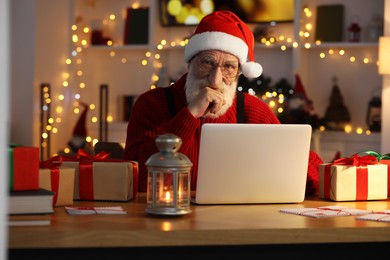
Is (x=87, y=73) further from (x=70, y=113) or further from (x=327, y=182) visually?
(x=327, y=182)

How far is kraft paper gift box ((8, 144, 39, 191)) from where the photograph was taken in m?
1.95

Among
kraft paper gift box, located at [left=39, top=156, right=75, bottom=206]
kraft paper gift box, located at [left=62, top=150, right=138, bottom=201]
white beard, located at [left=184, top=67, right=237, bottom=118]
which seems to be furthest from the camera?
white beard, located at [left=184, top=67, right=237, bottom=118]

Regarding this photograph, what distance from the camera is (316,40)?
5.93 m

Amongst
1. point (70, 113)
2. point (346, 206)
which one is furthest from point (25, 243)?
point (70, 113)

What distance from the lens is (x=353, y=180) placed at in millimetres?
2346

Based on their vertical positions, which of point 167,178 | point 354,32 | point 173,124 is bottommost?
point 167,178

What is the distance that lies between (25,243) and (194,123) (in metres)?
1.02

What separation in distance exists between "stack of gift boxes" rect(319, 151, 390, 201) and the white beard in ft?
2.05

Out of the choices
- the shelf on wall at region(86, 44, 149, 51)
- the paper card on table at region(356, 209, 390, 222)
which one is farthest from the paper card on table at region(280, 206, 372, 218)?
the shelf on wall at region(86, 44, 149, 51)

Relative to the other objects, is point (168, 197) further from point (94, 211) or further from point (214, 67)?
point (214, 67)

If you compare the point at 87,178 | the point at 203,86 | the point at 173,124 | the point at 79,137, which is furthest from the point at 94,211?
the point at 79,137

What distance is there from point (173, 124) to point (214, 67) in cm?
39

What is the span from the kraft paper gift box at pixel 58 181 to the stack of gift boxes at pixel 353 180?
739 millimetres

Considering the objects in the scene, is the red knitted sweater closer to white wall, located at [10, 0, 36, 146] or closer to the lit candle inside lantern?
the lit candle inside lantern
